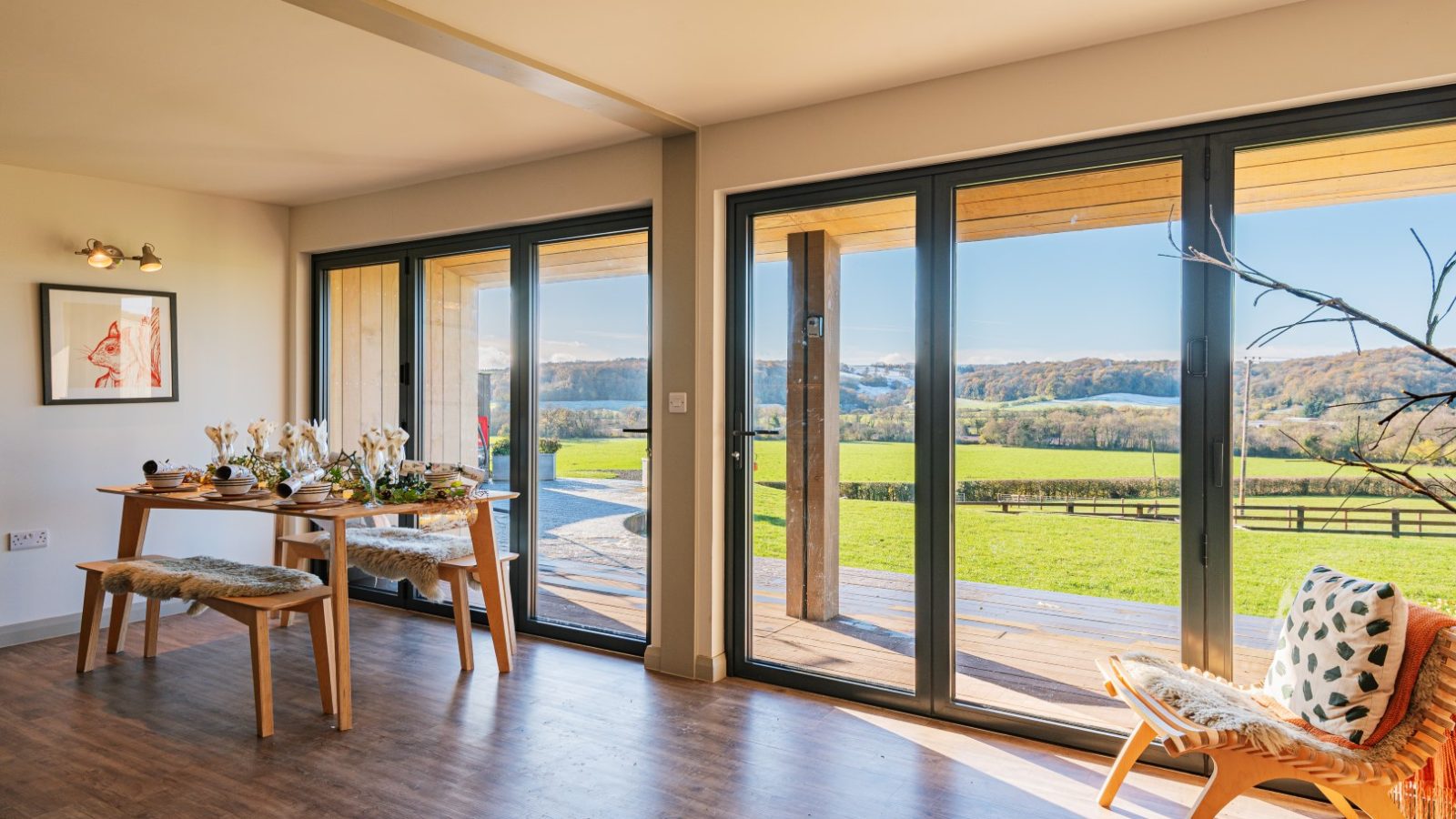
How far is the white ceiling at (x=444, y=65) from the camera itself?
9.18 feet

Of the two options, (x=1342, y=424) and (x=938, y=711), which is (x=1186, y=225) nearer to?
(x=1342, y=424)

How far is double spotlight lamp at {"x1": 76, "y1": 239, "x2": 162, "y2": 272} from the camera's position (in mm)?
4703

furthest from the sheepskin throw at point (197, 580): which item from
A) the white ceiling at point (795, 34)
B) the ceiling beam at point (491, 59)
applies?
the white ceiling at point (795, 34)

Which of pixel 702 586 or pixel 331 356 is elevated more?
pixel 331 356

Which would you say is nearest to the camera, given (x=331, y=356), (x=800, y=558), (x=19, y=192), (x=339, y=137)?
(x=800, y=558)

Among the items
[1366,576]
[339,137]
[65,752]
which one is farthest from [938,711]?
[339,137]

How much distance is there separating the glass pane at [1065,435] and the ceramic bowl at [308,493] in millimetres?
2611

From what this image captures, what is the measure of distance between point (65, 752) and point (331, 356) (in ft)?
10.0

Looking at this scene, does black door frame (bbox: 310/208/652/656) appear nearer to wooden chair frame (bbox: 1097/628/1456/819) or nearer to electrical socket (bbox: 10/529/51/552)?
electrical socket (bbox: 10/529/51/552)

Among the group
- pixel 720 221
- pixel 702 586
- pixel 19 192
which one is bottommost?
pixel 702 586

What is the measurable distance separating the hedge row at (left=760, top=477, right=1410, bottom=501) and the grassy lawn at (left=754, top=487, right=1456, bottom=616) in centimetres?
4

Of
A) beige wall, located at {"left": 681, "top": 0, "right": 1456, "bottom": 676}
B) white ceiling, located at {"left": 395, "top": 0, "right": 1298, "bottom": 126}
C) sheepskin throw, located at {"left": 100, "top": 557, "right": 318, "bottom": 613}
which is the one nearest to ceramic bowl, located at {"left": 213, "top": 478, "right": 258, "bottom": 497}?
sheepskin throw, located at {"left": 100, "top": 557, "right": 318, "bottom": 613}

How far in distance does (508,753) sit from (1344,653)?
8.62 feet

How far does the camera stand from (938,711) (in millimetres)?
3438
